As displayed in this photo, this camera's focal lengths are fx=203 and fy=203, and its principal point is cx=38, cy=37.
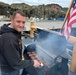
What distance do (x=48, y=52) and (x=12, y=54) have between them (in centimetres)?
69

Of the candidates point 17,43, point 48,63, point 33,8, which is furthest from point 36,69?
point 33,8

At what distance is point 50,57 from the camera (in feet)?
8.31

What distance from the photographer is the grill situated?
2285 mm

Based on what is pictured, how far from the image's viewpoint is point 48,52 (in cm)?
273

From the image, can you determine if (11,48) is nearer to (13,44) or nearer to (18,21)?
(13,44)

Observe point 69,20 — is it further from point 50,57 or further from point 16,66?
point 16,66

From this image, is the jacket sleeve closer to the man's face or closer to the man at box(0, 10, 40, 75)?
the man at box(0, 10, 40, 75)

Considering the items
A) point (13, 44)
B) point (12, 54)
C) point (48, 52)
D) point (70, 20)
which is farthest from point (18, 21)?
point (48, 52)

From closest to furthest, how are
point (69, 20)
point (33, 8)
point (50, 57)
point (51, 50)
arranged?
point (69, 20) < point (50, 57) < point (51, 50) < point (33, 8)

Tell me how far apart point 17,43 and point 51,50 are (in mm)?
627

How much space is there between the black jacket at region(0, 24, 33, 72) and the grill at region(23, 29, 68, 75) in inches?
10.0

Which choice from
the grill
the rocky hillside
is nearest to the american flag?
the grill

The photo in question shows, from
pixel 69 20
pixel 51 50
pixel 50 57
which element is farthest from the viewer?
pixel 51 50

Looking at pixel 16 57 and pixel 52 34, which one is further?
pixel 52 34
